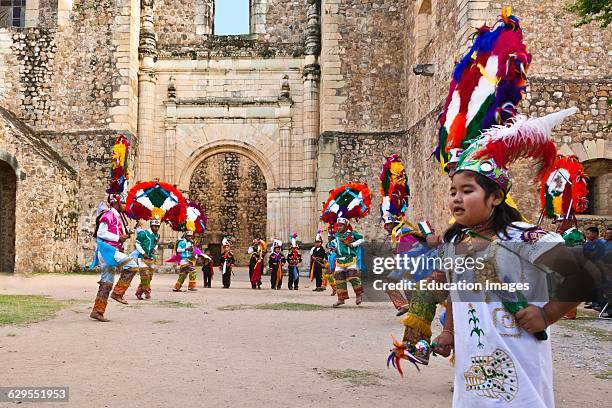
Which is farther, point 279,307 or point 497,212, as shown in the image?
point 279,307

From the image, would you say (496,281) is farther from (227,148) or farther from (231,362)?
(227,148)

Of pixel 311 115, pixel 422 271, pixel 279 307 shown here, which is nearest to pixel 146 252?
pixel 279 307

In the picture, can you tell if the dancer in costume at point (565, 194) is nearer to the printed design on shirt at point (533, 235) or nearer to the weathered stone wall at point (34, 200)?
the printed design on shirt at point (533, 235)

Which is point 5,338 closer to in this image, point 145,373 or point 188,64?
point 145,373

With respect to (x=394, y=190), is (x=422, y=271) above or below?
below

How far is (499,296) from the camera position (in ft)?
7.66

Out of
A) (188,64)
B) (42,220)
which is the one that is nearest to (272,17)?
(188,64)

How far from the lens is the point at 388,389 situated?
4.73m

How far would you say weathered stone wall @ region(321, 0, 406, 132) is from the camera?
66.6 feet

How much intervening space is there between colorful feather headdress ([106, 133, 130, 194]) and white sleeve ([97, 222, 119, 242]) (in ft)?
2.65

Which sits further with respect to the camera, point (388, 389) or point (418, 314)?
point (388, 389)

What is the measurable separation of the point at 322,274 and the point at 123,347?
1028 centimetres

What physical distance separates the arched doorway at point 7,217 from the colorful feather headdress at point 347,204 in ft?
42.8

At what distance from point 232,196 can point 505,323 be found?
30078mm
